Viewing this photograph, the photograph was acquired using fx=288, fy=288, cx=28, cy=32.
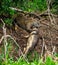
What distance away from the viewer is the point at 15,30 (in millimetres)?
7383

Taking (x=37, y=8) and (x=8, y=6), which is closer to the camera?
(x=8, y=6)

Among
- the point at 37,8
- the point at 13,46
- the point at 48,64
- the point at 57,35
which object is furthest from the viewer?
the point at 37,8

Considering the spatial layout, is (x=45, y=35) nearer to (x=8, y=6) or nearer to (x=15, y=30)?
(x=15, y=30)

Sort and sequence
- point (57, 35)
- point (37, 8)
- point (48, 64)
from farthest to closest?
point (37, 8) < point (57, 35) < point (48, 64)

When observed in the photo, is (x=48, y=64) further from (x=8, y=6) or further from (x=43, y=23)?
(x=43, y=23)

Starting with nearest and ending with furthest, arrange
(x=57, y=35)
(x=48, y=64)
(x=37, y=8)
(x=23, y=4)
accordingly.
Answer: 1. (x=48, y=64)
2. (x=23, y=4)
3. (x=57, y=35)
4. (x=37, y=8)

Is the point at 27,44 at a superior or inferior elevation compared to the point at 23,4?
inferior

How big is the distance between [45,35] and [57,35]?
34 cm

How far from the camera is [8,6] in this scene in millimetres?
6863

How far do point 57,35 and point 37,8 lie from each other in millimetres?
1226

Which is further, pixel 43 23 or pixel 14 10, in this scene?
pixel 43 23

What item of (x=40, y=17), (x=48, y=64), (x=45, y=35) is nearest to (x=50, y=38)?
(x=45, y=35)

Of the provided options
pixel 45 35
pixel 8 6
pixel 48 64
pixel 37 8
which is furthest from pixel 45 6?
pixel 48 64

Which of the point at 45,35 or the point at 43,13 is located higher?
the point at 43,13
